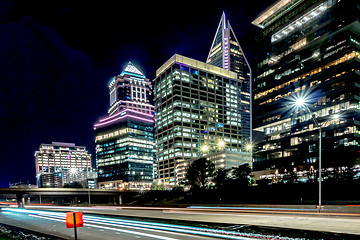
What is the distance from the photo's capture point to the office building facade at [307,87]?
77.9 meters

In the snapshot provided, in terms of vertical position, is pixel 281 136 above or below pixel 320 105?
below

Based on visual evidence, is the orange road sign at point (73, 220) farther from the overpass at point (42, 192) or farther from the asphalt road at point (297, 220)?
the overpass at point (42, 192)

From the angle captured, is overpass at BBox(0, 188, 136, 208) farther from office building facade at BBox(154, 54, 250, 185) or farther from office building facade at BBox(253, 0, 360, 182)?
office building facade at BBox(154, 54, 250, 185)

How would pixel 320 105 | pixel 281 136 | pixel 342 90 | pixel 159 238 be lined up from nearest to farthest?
pixel 159 238 → pixel 342 90 → pixel 320 105 → pixel 281 136

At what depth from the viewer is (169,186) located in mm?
169000

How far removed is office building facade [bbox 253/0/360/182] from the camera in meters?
77.9

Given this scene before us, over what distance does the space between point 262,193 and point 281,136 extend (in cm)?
4165

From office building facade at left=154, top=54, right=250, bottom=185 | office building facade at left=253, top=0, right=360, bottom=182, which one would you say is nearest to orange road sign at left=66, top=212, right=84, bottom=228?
office building facade at left=253, top=0, right=360, bottom=182

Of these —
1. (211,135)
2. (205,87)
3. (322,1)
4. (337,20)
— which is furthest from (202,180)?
(205,87)

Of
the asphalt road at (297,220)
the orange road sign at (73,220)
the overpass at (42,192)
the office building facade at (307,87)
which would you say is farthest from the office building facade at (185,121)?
the orange road sign at (73,220)

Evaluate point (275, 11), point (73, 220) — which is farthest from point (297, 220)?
point (275, 11)

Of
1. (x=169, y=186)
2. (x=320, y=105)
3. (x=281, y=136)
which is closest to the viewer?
(x=320, y=105)

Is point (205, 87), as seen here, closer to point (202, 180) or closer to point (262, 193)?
point (202, 180)

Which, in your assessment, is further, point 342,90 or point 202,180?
point 202,180
